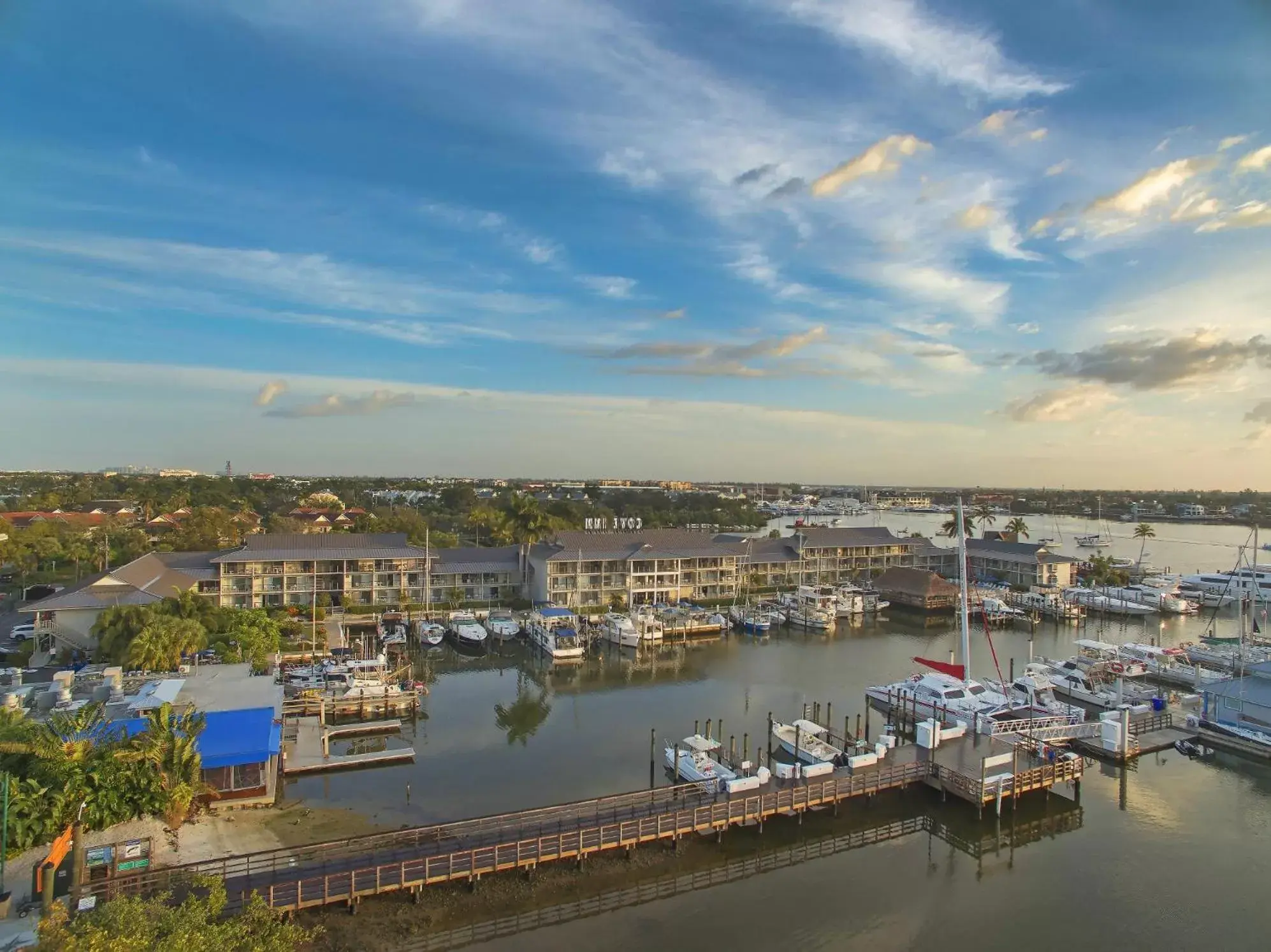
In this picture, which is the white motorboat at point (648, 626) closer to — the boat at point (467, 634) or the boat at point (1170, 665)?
the boat at point (467, 634)

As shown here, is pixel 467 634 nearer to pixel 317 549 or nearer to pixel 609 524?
pixel 317 549

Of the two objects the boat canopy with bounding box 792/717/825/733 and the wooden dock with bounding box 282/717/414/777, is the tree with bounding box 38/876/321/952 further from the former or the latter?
the boat canopy with bounding box 792/717/825/733

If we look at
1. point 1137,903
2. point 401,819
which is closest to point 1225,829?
point 1137,903

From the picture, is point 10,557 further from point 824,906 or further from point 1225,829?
point 1225,829

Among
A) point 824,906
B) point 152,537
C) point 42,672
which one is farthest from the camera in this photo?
point 152,537

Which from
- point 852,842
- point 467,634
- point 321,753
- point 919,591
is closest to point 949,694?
point 852,842
